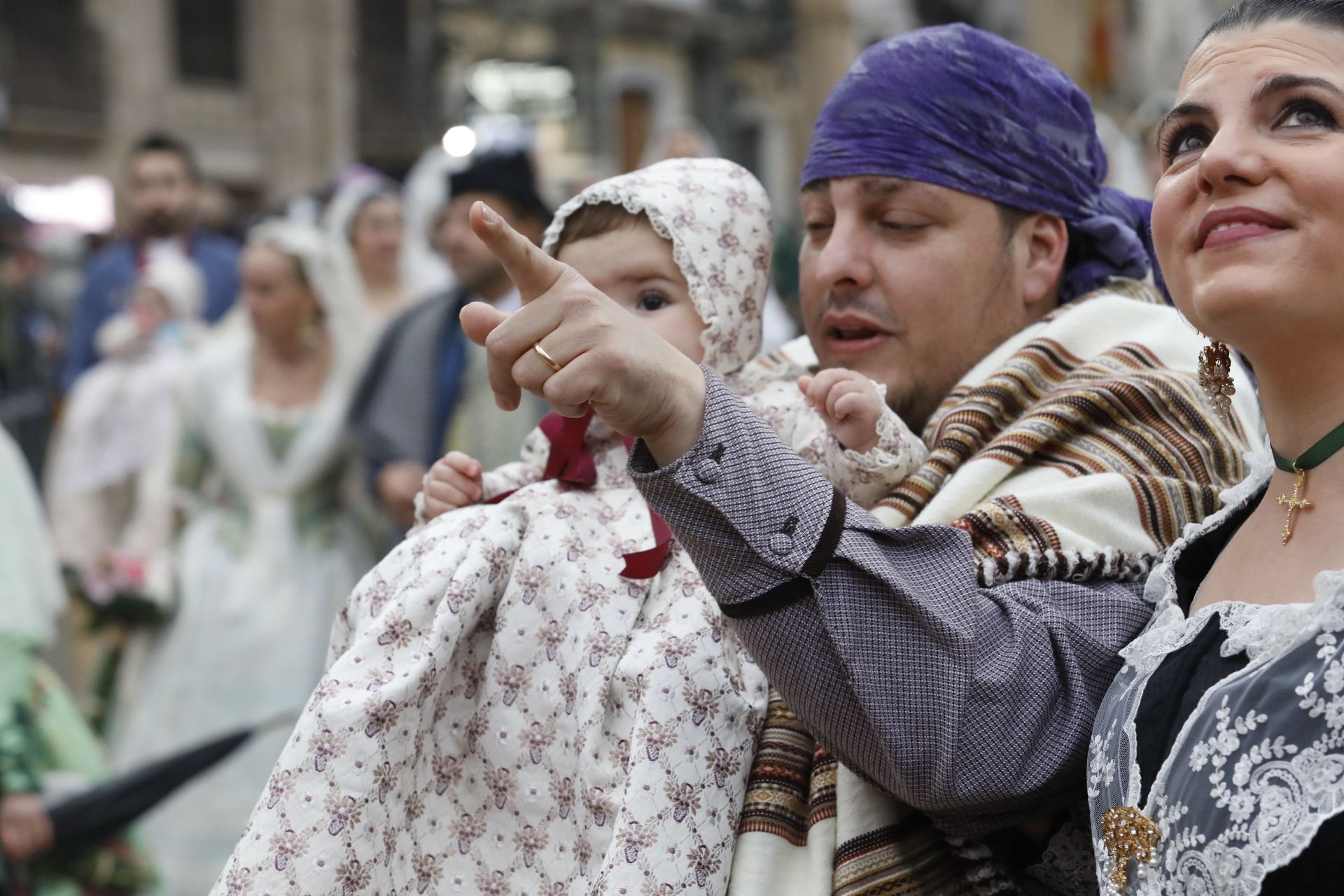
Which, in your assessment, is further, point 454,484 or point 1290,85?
point 454,484

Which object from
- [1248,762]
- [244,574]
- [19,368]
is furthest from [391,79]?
[1248,762]

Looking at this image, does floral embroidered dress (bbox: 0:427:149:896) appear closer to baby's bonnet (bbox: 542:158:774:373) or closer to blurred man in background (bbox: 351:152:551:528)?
blurred man in background (bbox: 351:152:551:528)

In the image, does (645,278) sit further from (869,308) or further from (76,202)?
(76,202)

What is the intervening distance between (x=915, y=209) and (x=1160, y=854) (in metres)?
1.06

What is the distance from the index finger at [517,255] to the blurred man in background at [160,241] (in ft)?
22.2

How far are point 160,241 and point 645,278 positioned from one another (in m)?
6.58

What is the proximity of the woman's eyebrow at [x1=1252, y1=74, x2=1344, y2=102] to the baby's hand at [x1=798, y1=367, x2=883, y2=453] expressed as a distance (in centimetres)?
60

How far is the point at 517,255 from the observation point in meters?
1.65

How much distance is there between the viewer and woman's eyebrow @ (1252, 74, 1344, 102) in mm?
1652

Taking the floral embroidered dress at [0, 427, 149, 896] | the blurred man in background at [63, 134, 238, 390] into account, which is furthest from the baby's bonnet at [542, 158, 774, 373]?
the blurred man in background at [63, 134, 238, 390]

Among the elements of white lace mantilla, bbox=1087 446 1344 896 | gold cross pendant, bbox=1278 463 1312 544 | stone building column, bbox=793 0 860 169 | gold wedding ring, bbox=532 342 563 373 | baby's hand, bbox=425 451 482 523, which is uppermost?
stone building column, bbox=793 0 860 169

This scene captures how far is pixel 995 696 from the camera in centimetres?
180

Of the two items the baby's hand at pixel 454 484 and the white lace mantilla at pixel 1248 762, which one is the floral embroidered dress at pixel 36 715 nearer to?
the baby's hand at pixel 454 484

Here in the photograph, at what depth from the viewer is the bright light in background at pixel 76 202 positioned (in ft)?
51.0
